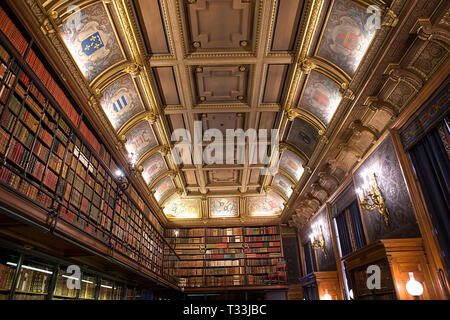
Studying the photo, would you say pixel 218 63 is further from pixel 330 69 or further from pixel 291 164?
pixel 291 164

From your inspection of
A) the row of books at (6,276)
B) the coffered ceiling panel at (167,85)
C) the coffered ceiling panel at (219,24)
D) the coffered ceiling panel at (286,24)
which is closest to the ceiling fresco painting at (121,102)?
the coffered ceiling panel at (167,85)

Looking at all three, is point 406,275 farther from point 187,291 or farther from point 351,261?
point 187,291

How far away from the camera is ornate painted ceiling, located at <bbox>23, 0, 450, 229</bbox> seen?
5660 millimetres

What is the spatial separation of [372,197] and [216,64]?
5.03 metres

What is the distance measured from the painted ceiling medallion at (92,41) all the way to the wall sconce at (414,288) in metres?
7.34

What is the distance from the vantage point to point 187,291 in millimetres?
13008

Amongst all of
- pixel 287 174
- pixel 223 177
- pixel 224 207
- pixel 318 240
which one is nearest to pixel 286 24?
pixel 287 174

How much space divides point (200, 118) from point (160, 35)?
11.1 ft

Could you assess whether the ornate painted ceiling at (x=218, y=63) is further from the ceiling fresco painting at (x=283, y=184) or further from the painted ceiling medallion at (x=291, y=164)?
the ceiling fresco painting at (x=283, y=184)

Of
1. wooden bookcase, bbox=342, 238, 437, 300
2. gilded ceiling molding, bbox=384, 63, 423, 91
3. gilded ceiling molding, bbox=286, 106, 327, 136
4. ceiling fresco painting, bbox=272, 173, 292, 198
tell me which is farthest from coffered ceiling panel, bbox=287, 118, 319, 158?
wooden bookcase, bbox=342, 238, 437, 300

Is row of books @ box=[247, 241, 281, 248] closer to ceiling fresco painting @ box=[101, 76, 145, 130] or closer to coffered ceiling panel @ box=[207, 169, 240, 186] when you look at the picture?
coffered ceiling panel @ box=[207, 169, 240, 186]

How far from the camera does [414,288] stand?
188 inches

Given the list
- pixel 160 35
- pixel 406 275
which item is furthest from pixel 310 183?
pixel 160 35

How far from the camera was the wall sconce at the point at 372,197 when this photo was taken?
649cm
